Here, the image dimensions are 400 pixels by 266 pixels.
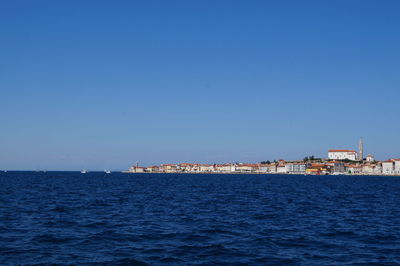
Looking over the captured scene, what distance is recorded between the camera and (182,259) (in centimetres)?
1748

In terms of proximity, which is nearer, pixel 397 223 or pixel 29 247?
pixel 29 247

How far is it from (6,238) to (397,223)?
26.8 metres

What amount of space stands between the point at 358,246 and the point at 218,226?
9.26m

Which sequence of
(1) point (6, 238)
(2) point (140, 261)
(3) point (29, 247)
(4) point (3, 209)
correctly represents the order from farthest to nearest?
(4) point (3, 209) < (1) point (6, 238) < (3) point (29, 247) < (2) point (140, 261)

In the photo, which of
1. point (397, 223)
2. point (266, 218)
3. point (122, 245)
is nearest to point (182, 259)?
point (122, 245)

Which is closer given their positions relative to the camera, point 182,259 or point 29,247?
point 182,259

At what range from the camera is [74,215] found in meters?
31.8

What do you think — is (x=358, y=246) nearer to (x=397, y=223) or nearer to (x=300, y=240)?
(x=300, y=240)

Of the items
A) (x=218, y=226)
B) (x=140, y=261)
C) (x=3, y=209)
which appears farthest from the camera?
(x=3, y=209)

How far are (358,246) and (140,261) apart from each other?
461 inches

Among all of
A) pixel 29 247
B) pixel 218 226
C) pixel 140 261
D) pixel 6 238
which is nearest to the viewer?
pixel 140 261

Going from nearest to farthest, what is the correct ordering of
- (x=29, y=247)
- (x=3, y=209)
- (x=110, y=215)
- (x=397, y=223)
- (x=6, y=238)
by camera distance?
(x=29, y=247)
(x=6, y=238)
(x=397, y=223)
(x=110, y=215)
(x=3, y=209)

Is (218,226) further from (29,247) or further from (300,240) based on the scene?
(29,247)

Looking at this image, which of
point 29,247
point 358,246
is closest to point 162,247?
point 29,247
